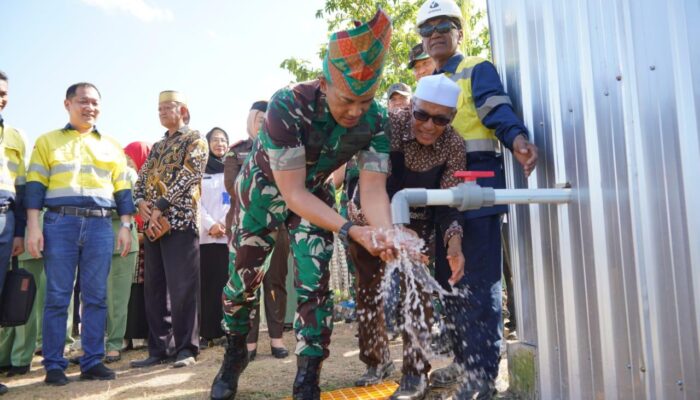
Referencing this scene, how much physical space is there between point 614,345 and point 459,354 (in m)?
1.08

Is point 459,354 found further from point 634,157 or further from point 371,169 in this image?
point 634,157

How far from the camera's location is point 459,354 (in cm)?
325

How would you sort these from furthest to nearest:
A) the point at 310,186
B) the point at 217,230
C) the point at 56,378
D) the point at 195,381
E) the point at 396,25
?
1. the point at 396,25
2. the point at 217,230
3. the point at 56,378
4. the point at 195,381
5. the point at 310,186

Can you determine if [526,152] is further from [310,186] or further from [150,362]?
[150,362]

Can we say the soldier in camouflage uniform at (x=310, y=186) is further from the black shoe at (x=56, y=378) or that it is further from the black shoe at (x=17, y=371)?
the black shoe at (x=17, y=371)

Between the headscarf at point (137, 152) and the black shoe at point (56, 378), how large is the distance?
3033 mm

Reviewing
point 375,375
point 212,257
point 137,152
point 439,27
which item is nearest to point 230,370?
point 375,375

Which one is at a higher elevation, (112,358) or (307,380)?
(307,380)

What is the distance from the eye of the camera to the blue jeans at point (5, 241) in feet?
13.9

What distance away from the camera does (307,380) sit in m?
2.91

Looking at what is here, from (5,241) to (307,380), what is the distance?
2.83 meters

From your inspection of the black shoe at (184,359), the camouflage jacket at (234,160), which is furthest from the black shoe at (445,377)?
the camouflage jacket at (234,160)

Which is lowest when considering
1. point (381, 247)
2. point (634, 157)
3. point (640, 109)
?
point (381, 247)

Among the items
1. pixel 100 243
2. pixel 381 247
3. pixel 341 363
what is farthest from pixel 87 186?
pixel 381 247
